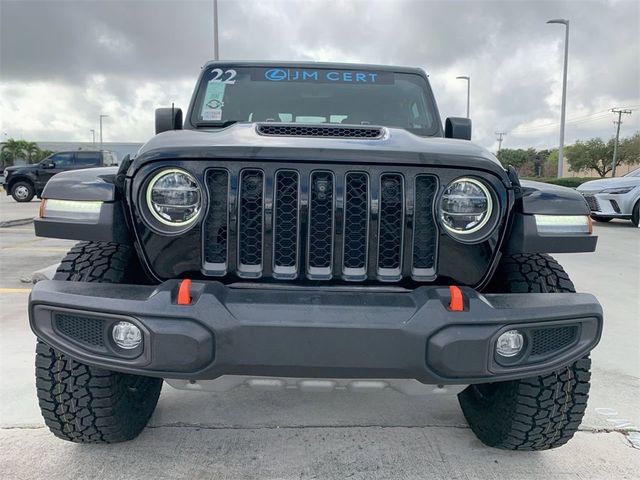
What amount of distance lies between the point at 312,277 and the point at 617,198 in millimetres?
10877

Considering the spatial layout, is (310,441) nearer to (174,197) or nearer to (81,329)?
(81,329)

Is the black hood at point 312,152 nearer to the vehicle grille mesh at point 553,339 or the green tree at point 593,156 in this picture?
the vehicle grille mesh at point 553,339

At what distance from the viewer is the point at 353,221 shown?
1905mm

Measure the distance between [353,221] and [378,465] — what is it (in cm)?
118

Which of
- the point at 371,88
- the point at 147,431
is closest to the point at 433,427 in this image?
the point at 147,431

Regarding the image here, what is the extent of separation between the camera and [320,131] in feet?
7.32

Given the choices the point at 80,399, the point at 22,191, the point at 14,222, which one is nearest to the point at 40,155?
the point at 22,191

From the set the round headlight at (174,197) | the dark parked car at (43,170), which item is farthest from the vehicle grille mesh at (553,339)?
the dark parked car at (43,170)

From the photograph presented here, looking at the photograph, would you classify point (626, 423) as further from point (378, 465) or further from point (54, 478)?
point (54, 478)

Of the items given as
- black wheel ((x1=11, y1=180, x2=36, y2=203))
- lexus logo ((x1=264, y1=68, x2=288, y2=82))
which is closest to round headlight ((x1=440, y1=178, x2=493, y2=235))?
lexus logo ((x1=264, y1=68, x2=288, y2=82))

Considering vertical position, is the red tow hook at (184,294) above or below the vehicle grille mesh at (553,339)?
above

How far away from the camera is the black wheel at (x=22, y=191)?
60.5ft

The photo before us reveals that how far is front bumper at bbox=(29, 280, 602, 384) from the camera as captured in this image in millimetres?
1667

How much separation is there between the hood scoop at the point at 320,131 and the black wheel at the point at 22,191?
63.2 ft
